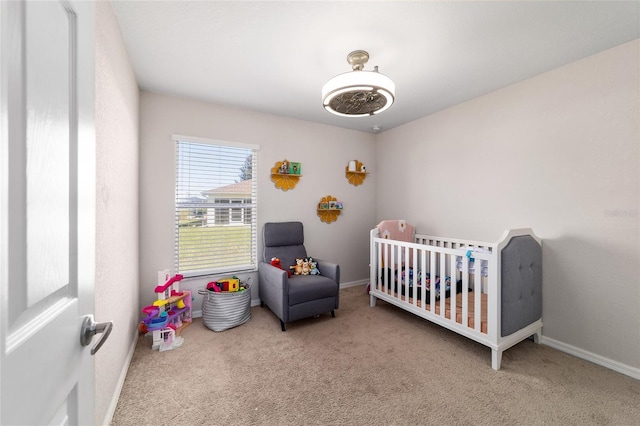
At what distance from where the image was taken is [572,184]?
6.84 ft

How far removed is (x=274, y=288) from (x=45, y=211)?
222 centimetres

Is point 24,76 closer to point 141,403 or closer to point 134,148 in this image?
point 141,403

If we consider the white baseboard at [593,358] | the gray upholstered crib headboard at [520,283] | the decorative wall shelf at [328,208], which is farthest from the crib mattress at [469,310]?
the decorative wall shelf at [328,208]

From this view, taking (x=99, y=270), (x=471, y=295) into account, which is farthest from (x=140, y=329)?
(x=471, y=295)

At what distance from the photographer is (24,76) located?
0.43 meters

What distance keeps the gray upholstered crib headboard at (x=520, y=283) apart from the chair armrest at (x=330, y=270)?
1448mm

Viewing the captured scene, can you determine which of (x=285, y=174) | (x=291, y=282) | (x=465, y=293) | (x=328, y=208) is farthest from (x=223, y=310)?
(x=465, y=293)

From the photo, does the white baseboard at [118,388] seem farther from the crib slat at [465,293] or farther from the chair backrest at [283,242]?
the crib slat at [465,293]

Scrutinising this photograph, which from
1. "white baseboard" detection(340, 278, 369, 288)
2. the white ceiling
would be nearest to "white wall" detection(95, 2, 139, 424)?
the white ceiling

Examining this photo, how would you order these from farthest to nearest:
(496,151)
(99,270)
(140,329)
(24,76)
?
1. (496,151)
2. (140,329)
3. (99,270)
4. (24,76)

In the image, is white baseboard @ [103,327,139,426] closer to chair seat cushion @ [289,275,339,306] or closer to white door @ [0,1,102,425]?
white door @ [0,1,102,425]

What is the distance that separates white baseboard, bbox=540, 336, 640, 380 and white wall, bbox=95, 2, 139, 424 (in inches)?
127

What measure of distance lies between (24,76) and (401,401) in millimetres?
2048

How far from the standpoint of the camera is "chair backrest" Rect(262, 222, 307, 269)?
9.99 feet
